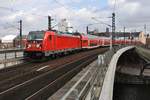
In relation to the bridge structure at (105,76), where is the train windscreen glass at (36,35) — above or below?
above

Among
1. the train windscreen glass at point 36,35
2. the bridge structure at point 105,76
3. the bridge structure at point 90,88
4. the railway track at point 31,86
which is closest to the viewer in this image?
the bridge structure at point 90,88

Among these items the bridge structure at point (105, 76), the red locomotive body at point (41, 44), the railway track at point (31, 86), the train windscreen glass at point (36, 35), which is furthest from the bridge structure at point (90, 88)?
the train windscreen glass at point (36, 35)

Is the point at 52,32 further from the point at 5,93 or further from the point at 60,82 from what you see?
the point at 5,93

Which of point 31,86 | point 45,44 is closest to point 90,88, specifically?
point 31,86

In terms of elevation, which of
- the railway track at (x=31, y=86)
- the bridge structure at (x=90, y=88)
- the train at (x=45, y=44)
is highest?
the train at (x=45, y=44)

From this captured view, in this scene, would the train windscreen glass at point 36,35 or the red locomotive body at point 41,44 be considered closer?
the red locomotive body at point 41,44

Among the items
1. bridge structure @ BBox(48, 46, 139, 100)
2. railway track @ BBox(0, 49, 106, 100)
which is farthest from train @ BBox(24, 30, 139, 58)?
bridge structure @ BBox(48, 46, 139, 100)

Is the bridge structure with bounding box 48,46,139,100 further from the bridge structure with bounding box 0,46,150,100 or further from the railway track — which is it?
the railway track

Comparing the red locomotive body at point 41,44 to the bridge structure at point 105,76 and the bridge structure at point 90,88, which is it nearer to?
the bridge structure at point 105,76

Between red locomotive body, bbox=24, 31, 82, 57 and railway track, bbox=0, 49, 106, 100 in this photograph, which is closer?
railway track, bbox=0, 49, 106, 100

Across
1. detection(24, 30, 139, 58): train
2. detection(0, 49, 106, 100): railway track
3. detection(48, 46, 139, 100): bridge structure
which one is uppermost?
detection(24, 30, 139, 58): train

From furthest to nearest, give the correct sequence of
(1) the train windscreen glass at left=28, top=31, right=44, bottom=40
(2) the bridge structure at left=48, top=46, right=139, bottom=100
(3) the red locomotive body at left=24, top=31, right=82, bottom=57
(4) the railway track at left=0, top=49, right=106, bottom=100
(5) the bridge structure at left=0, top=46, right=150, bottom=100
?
(1) the train windscreen glass at left=28, top=31, right=44, bottom=40, (3) the red locomotive body at left=24, top=31, right=82, bottom=57, (4) the railway track at left=0, top=49, right=106, bottom=100, (5) the bridge structure at left=0, top=46, right=150, bottom=100, (2) the bridge structure at left=48, top=46, right=139, bottom=100

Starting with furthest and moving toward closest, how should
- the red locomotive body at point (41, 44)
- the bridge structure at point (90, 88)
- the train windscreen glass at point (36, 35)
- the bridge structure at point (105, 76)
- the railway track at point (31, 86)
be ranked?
the train windscreen glass at point (36, 35) → the red locomotive body at point (41, 44) → the railway track at point (31, 86) → the bridge structure at point (105, 76) → the bridge structure at point (90, 88)

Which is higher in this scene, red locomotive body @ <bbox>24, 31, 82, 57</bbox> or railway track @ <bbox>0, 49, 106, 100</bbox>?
red locomotive body @ <bbox>24, 31, 82, 57</bbox>
